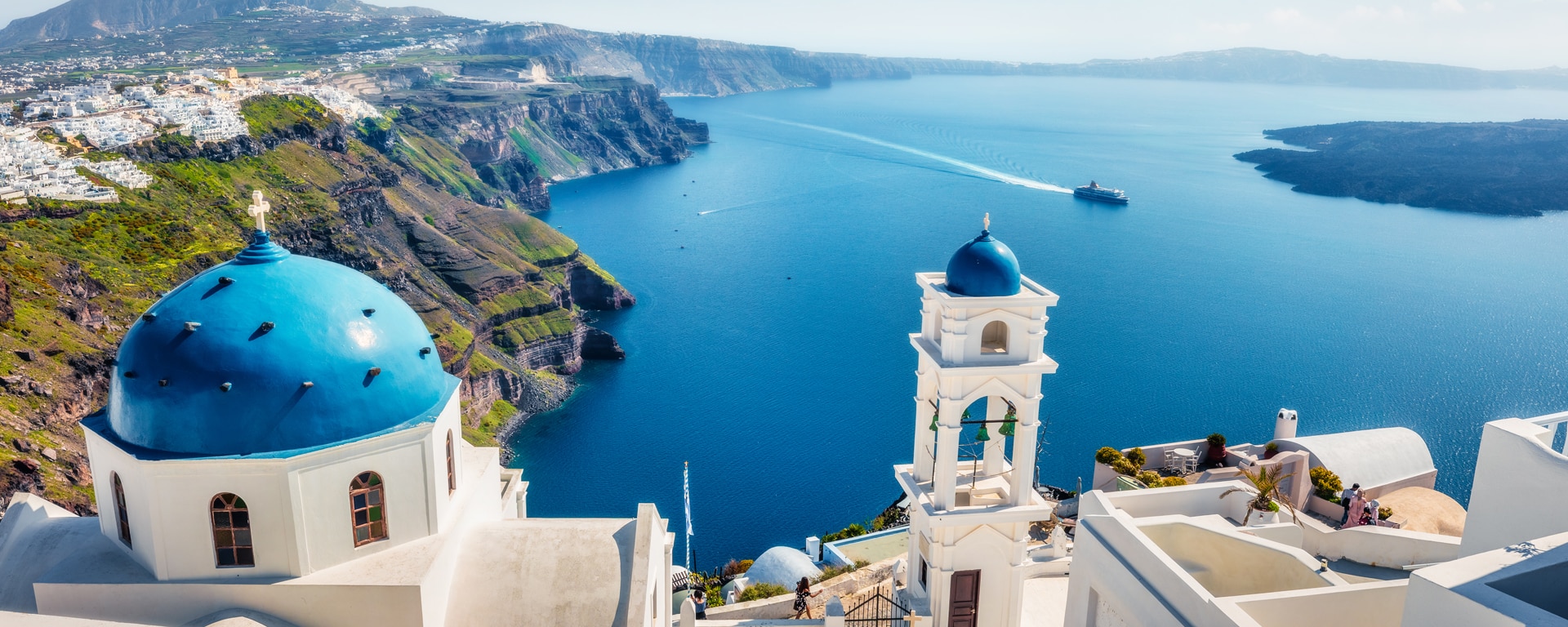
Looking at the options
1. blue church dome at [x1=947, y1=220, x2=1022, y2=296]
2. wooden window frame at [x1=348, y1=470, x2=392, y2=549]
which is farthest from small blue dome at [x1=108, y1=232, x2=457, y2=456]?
blue church dome at [x1=947, y1=220, x2=1022, y2=296]

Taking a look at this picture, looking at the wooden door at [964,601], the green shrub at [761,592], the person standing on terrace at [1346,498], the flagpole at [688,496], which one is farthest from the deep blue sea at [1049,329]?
the wooden door at [964,601]

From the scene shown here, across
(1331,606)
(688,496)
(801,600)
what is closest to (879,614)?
(801,600)

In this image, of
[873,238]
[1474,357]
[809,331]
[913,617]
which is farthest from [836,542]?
[873,238]

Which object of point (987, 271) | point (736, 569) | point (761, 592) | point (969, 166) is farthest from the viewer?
point (969, 166)

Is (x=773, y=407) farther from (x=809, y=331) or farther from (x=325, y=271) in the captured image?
(x=325, y=271)

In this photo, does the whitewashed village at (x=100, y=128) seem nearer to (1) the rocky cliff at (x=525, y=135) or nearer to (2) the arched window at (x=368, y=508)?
(1) the rocky cliff at (x=525, y=135)

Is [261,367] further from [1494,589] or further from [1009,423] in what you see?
[1494,589]
